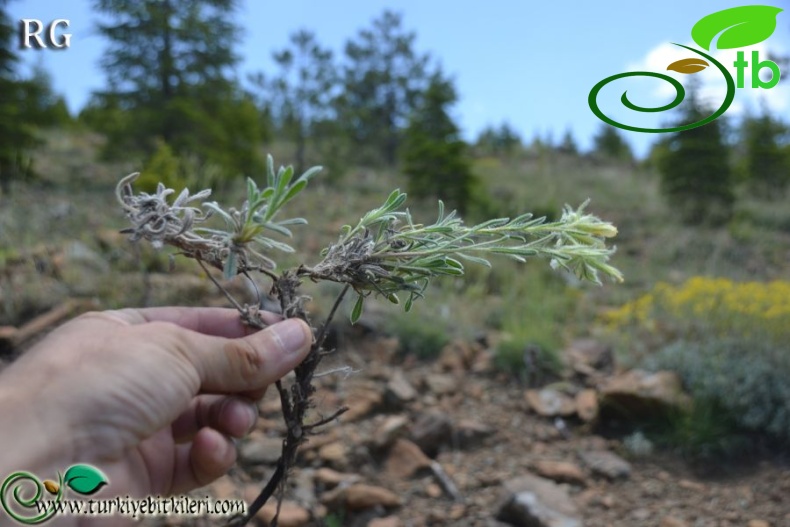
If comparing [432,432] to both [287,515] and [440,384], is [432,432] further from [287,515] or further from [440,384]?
[287,515]

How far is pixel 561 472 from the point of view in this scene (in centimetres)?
349

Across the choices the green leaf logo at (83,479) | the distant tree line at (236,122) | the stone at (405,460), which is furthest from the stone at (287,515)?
the distant tree line at (236,122)

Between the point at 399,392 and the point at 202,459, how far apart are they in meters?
2.46

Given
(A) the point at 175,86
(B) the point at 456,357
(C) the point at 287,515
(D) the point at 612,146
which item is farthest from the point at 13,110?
(D) the point at 612,146

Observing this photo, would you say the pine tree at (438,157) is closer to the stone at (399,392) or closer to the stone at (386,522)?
the stone at (399,392)

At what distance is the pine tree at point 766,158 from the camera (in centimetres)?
1497

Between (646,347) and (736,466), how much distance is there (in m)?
1.47

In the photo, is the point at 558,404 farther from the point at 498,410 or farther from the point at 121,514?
the point at 121,514

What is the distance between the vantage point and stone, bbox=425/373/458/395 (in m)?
4.40

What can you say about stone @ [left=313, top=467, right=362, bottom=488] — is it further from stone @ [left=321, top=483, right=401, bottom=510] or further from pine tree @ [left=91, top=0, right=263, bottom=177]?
pine tree @ [left=91, top=0, right=263, bottom=177]

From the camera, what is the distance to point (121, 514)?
1543 millimetres

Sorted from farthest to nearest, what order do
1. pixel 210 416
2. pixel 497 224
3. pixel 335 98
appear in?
pixel 335 98 → pixel 210 416 → pixel 497 224

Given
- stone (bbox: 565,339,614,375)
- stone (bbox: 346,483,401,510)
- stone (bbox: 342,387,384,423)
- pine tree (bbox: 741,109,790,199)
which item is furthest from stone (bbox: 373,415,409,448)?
pine tree (bbox: 741,109,790,199)

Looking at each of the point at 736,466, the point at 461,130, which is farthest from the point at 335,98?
the point at 736,466
